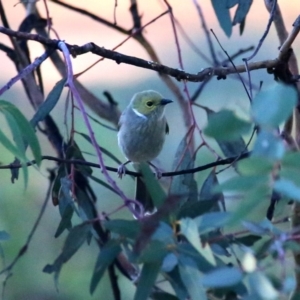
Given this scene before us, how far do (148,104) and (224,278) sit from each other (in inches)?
72.7

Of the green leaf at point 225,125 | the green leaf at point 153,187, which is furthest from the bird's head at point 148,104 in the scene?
the green leaf at point 225,125

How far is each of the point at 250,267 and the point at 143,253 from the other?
0.69 feet

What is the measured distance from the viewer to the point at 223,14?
1.78 m

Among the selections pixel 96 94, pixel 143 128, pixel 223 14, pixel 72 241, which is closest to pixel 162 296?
pixel 72 241

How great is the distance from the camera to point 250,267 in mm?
822

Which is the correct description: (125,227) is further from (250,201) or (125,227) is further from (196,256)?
(250,201)

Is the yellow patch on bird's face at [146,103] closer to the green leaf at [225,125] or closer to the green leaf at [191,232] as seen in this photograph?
the green leaf at [191,232]

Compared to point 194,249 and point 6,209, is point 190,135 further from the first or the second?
point 6,209

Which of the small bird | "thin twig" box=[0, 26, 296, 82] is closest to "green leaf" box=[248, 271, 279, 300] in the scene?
"thin twig" box=[0, 26, 296, 82]

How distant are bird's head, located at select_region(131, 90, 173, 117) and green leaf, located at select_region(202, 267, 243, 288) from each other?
70.4 inches

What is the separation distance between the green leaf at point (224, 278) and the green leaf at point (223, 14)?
1.07 m

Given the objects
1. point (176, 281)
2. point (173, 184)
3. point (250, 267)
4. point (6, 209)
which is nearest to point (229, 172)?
point (6, 209)

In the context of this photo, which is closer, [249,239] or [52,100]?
[249,239]

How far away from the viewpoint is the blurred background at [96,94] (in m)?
3.39
